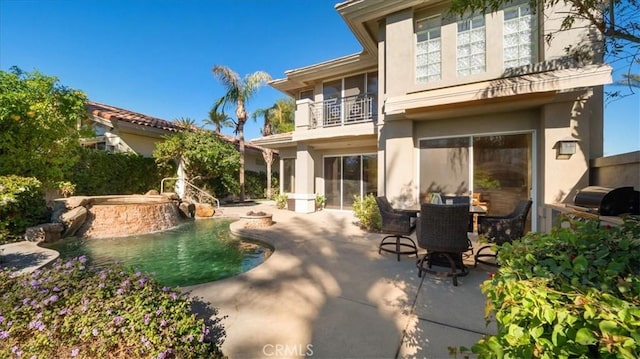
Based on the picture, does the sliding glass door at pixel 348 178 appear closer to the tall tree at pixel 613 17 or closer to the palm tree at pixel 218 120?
the tall tree at pixel 613 17

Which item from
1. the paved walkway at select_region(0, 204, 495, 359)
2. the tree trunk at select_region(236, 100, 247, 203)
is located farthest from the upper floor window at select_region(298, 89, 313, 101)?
the paved walkway at select_region(0, 204, 495, 359)

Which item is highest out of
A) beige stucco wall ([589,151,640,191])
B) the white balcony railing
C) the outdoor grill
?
the white balcony railing

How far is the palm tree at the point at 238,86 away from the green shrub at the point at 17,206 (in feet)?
33.1

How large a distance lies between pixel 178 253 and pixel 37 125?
6662 millimetres

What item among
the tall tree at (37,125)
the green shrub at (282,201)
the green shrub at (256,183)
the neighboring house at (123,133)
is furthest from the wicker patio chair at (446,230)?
the green shrub at (256,183)

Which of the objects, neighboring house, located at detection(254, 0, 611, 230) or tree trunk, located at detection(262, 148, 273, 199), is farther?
tree trunk, located at detection(262, 148, 273, 199)

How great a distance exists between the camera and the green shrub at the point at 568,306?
1.00 meters

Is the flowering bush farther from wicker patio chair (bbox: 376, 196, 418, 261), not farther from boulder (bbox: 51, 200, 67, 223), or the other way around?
boulder (bbox: 51, 200, 67, 223)

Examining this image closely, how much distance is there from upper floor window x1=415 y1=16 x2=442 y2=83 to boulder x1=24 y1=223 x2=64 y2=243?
40.5 ft

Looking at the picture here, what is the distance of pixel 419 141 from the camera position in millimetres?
9055

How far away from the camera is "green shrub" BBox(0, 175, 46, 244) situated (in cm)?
652

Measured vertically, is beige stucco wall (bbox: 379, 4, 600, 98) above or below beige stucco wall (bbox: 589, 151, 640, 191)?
above

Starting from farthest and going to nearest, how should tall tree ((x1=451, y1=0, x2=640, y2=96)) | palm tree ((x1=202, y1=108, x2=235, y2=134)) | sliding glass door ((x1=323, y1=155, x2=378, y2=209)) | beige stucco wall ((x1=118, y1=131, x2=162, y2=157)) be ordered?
palm tree ((x1=202, y1=108, x2=235, y2=134)) → beige stucco wall ((x1=118, y1=131, x2=162, y2=157)) → sliding glass door ((x1=323, y1=155, x2=378, y2=209)) → tall tree ((x1=451, y1=0, x2=640, y2=96))

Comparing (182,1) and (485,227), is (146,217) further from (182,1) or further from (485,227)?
(485,227)
